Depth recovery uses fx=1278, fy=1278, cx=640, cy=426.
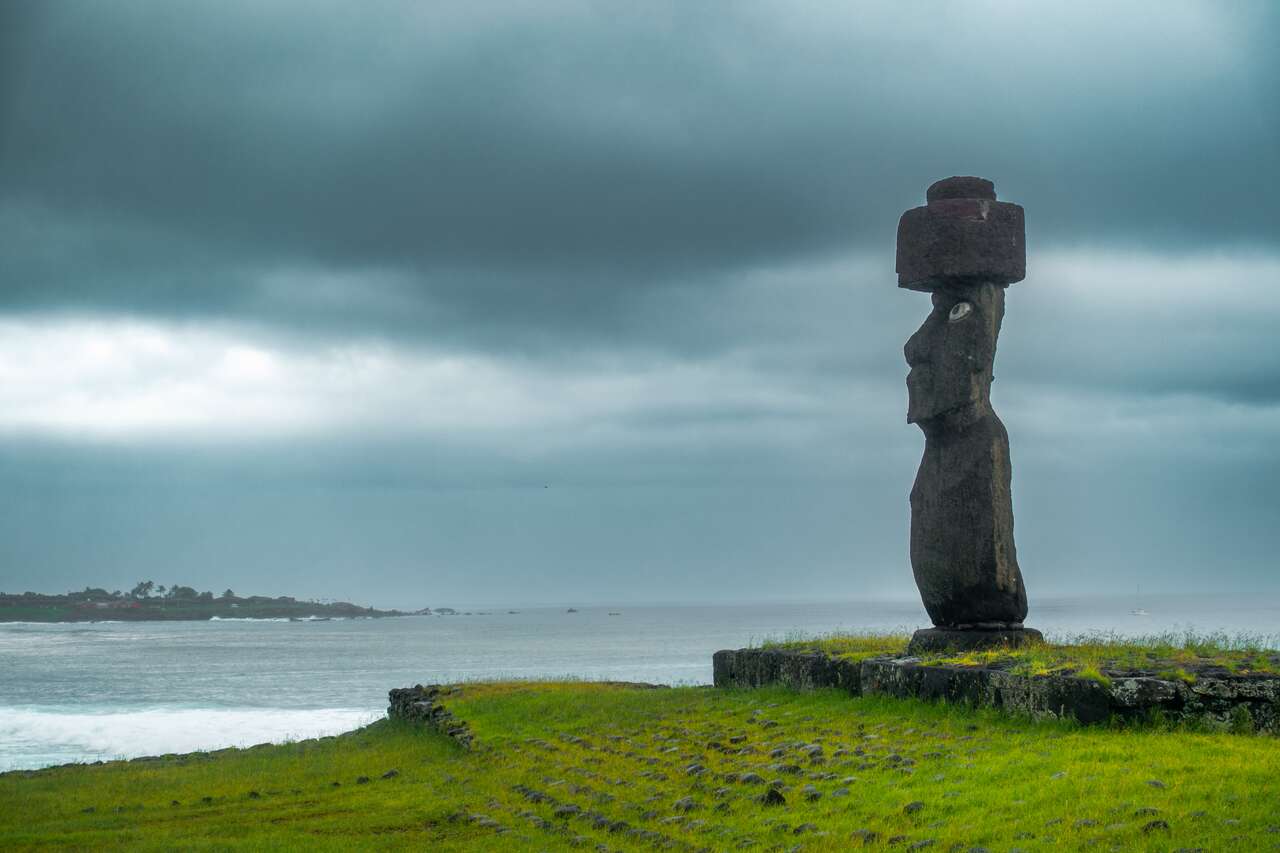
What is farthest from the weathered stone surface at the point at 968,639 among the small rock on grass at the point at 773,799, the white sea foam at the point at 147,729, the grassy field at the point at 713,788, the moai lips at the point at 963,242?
the white sea foam at the point at 147,729

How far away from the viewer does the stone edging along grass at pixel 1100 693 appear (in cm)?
1266

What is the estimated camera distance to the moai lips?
727 inches

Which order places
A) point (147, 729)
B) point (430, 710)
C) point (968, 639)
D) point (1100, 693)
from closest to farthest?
point (1100, 693)
point (968, 639)
point (430, 710)
point (147, 729)

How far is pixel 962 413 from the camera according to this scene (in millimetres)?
18562

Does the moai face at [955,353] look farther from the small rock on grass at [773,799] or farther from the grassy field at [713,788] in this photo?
the small rock on grass at [773,799]

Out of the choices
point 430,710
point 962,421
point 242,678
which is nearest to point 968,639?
→ point 962,421

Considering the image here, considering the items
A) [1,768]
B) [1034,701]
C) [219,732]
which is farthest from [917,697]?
[219,732]

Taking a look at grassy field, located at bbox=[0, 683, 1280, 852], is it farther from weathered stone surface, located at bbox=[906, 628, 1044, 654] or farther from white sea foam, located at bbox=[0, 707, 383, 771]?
white sea foam, located at bbox=[0, 707, 383, 771]

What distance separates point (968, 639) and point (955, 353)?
4115 millimetres

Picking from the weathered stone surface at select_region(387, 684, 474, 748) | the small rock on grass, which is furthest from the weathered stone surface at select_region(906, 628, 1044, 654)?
the weathered stone surface at select_region(387, 684, 474, 748)

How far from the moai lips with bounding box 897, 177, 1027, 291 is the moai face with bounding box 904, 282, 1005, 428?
299 millimetres

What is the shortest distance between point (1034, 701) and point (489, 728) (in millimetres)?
8689

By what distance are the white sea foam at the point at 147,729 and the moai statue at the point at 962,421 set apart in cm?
1831

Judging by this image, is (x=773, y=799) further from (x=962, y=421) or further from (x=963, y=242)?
(x=963, y=242)
